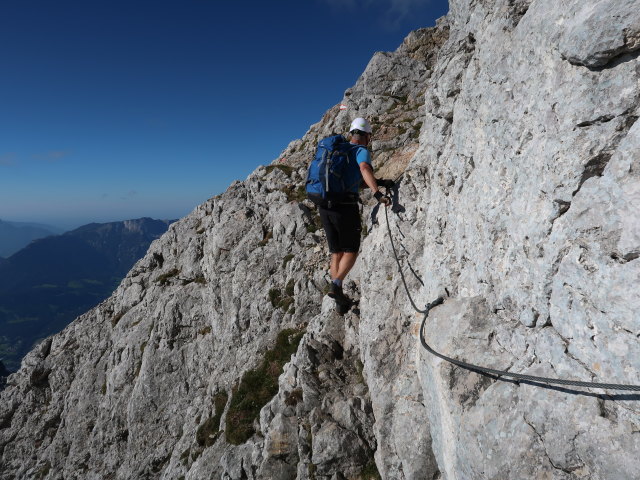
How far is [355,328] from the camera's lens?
14.1 metres

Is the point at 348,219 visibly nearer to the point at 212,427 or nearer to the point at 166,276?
the point at 212,427

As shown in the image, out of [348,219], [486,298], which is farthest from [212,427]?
[486,298]

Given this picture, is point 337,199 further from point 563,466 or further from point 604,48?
point 563,466

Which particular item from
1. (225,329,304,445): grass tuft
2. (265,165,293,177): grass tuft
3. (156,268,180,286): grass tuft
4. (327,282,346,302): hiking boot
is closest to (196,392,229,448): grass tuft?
(225,329,304,445): grass tuft

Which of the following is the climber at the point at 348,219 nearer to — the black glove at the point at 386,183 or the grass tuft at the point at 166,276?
the black glove at the point at 386,183

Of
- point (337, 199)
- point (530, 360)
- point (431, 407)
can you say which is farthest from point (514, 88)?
point (431, 407)

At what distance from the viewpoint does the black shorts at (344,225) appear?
11938 millimetres

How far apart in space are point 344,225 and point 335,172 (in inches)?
80.6

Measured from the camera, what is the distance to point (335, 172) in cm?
1086

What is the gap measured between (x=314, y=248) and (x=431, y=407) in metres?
17.2

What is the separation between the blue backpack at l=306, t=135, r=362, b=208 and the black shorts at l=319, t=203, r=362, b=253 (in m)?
0.43

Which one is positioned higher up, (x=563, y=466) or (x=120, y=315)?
(x=563, y=466)

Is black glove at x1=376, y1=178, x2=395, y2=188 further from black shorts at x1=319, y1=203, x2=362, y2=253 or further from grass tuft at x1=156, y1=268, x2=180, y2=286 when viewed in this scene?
grass tuft at x1=156, y1=268, x2=180, y2=286

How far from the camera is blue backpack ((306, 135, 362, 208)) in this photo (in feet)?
35.5
